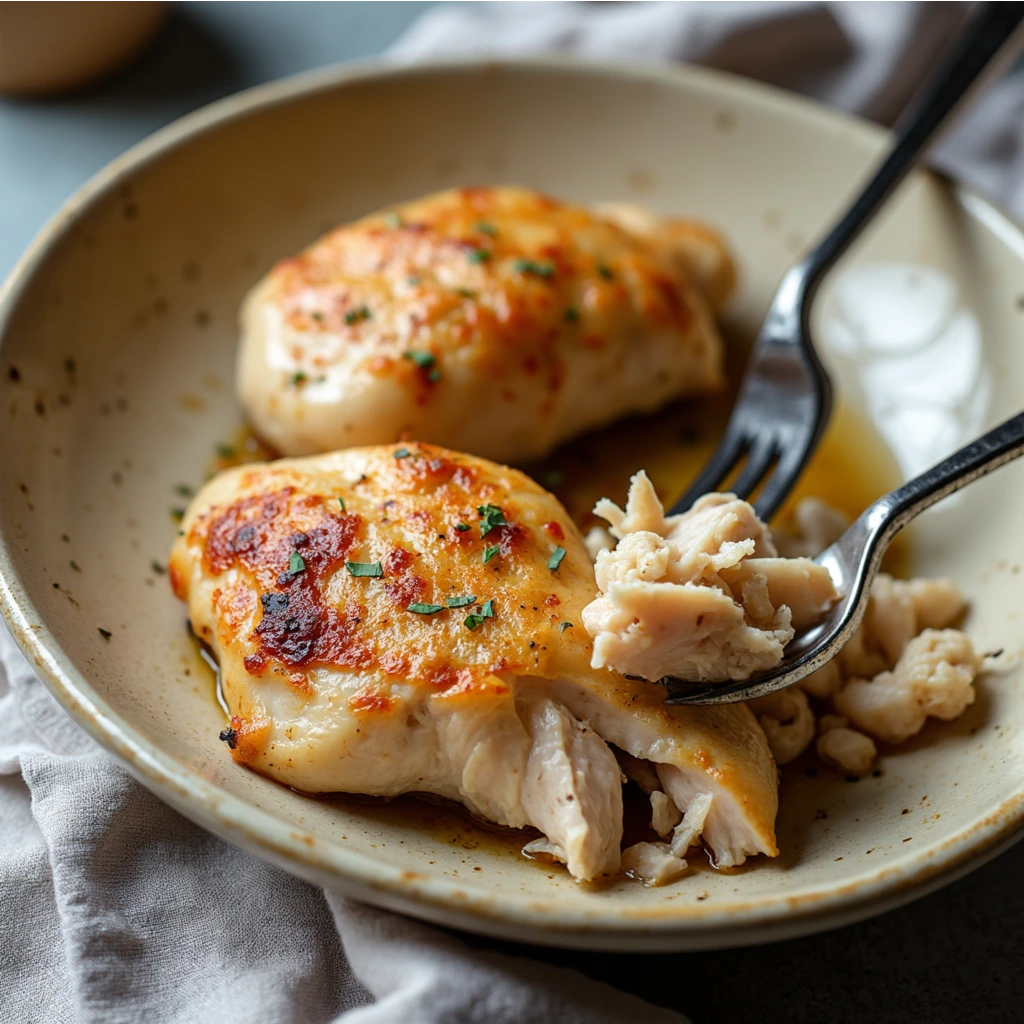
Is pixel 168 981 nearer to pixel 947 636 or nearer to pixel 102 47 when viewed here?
pixel 947 636

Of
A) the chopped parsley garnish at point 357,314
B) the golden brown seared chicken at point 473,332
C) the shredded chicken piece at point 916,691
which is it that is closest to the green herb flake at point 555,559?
the golden brown seared chicken at point 473,332

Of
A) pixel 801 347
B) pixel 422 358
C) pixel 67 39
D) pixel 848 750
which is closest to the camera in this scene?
pixel 848 750

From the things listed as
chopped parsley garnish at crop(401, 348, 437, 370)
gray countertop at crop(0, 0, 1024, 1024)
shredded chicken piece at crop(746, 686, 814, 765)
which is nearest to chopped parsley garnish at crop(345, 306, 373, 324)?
chopped parsley garnish at crop(401, 348, 437, 370)

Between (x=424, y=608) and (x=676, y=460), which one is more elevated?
(x=424, y=608)

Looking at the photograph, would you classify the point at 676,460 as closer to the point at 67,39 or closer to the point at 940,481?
the point at 940,481

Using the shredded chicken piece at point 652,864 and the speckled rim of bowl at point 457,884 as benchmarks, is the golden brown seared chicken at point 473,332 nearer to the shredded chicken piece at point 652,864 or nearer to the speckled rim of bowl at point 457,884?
the speckled rim of bowl at point 457,884

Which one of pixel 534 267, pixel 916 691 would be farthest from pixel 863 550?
pixel 534 267
